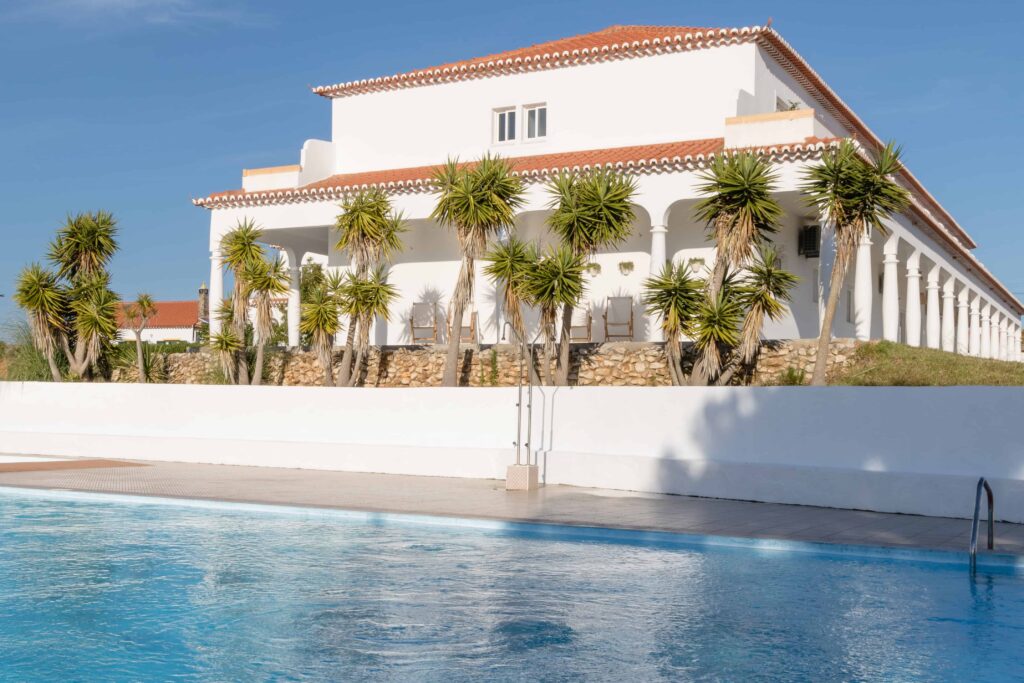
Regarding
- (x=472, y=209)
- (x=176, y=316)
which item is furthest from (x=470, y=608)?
(x=176, y=316)

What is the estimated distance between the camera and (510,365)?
71.8ft

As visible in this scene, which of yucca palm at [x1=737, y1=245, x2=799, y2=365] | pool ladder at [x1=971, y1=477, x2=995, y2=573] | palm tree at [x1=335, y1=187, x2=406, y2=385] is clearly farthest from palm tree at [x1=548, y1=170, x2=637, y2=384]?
pool ladder at [x1=971, y1=477, x2=995, y2=573]

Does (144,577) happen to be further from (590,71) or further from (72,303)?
(590,71)

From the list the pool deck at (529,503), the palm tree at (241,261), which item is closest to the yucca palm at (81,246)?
the palm tree at (241,261)

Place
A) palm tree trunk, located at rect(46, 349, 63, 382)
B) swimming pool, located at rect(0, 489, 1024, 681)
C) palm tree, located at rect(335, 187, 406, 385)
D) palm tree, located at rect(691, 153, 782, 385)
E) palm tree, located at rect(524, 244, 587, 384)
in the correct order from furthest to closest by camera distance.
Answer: palm tree trunk, located at rect(46, 349, 63, 382), palm tree, located at rect(335, 187, 406, 385), palm tree, located at rect(524, 244, 587, 384), palm tree, located at rect(691, 153, 782, 385), swimming pool, located at rect(0, 489, 1024, 681)

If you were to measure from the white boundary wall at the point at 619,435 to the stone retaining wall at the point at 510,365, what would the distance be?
3.40 m

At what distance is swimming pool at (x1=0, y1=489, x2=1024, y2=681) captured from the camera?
7.65 metres

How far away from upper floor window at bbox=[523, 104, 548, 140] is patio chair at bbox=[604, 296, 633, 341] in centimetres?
518

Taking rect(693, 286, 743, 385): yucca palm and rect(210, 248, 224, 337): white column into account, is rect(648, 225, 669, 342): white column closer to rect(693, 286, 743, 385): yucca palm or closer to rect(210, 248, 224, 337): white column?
rect(693, 286, 743, 385): yucca palm

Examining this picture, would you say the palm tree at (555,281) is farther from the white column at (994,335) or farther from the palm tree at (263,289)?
the white column at (994,335)

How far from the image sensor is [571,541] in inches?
467

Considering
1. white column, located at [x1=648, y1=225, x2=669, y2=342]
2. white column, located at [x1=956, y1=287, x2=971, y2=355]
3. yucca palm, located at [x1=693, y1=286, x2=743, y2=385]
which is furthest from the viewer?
white column, located at [x1=956, y1=287, x2=971, y2=355]

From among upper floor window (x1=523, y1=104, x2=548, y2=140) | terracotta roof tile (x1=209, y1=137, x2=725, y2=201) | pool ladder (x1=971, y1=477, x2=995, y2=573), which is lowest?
pool ladder (x1=971, y1=477, x2=995, y2=573)

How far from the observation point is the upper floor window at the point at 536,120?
26.3 metres
